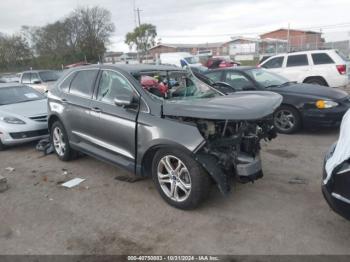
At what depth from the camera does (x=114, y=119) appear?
433 cm

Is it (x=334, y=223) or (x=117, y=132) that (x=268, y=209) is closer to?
(x=334, y=223)

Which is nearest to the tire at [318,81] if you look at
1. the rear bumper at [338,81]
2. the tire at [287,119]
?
the rear bumper at [338,81]

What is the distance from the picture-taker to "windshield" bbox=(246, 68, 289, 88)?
292 inches

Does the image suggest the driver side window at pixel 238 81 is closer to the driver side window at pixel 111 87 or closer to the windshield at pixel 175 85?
the windshield at pixel 175 85

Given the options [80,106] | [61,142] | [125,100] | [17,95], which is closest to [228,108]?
[125,100]

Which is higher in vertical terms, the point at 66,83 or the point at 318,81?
the point at 66,83

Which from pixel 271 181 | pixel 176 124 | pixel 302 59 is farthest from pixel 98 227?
pixel 302 59

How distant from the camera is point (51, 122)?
235 inches

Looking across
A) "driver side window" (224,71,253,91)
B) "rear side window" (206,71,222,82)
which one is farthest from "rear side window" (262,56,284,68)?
"driver side window" (224,71,253,91)

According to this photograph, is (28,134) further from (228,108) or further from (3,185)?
(228,108)

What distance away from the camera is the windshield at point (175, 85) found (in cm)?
429

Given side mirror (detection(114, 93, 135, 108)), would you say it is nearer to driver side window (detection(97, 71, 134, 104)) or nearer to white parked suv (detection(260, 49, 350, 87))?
driver side window (detection(97, 71, 134, 104))

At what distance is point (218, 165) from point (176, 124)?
2.20ft

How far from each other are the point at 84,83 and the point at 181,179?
8.13 feet
